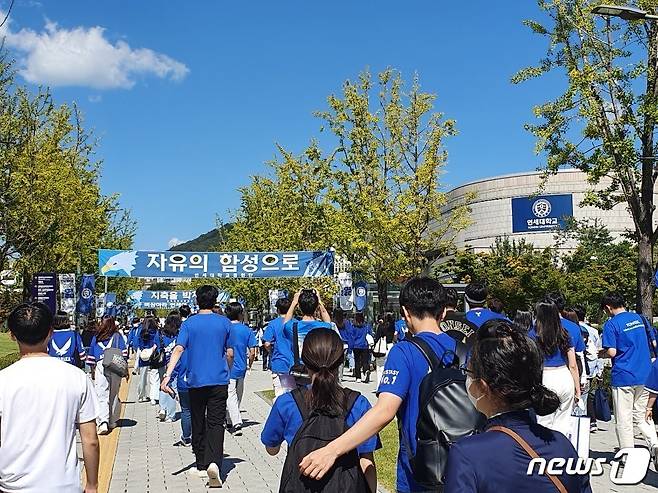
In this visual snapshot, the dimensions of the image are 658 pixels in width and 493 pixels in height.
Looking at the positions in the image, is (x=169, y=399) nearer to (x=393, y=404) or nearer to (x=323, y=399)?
(x=323, y=399)

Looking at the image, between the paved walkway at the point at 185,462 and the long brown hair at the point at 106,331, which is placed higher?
the long brown hair at the point at 106,331

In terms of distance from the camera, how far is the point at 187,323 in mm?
8102

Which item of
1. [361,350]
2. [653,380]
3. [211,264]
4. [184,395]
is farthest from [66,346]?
[211,264]

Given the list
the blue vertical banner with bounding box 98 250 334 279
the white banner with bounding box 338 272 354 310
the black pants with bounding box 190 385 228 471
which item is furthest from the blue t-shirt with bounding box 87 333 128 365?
the white banner with bounding box 338 272 354 310

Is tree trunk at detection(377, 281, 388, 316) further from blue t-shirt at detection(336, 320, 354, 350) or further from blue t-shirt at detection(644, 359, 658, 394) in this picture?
blue t-shirt at detection(644, 359, 658, 394)

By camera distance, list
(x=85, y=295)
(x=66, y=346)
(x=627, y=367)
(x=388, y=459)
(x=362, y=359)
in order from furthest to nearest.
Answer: (x=85, y=295) < (x=362, y=359) < (x=66, y=346) < (x=388, y=459) < (x=627, y=367)

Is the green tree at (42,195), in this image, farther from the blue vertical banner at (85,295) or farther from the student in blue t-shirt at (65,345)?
the student in blue t-shirt at (65,345)

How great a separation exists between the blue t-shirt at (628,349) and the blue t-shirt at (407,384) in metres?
5.39

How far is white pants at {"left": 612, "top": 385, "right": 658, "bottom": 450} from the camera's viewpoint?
840 centimetres

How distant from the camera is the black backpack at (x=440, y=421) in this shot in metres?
3.26

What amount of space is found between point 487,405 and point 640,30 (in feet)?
54.3

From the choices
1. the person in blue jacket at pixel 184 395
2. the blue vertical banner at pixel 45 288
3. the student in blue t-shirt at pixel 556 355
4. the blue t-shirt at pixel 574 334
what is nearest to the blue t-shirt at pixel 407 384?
the student in blue t-shirt at pixel 556 355

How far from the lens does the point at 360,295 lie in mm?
25250

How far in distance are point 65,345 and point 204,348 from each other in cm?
256
